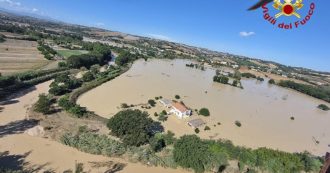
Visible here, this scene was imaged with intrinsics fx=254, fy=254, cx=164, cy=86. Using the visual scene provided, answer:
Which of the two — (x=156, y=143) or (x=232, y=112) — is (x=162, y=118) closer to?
(x=156, y=143)

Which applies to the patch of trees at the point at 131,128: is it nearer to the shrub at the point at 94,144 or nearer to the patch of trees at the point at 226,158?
the shrub at the point at 94,144

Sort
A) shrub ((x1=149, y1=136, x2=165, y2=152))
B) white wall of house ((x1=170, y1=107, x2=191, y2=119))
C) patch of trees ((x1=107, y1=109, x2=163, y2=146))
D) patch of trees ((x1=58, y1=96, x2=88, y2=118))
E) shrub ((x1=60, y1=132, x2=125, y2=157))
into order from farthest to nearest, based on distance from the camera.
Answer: white wall of house ((x1=170, y1=107, x2=191, y2=119)) < patch of trees ((x1=58, y1=96, x2=88, y2=118)) < patch of trees ((x1=107, y1=109, x2=163, y2=146)) < shrub ((x1=149, y1=136, x2=165, y2=152)) < shrub ((x1=60, y1=132, x2=125, y2=157))

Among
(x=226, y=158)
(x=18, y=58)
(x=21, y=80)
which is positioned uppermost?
(x=226, y=158)

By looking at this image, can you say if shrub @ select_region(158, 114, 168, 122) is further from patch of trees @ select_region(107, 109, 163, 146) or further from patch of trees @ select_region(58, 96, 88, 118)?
patch of trees @ select_region(58, 96, 88, 118)

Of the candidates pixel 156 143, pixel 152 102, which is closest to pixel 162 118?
pixel 152 102

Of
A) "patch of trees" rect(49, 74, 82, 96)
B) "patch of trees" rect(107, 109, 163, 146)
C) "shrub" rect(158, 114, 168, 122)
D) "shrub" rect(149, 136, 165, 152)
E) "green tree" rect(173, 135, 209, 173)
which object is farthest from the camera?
"patch of trees" rect(49, 74, 82, 96)

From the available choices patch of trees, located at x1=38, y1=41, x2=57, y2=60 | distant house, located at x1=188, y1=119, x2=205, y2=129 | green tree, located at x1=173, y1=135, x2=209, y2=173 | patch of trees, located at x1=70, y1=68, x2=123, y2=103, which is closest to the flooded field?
distant house, located at x1=188, y1=119, x2=205, y2=129

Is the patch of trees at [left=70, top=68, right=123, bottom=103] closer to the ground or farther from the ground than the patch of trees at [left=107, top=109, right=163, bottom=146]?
closer to the ground
